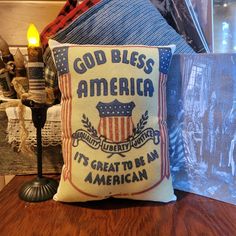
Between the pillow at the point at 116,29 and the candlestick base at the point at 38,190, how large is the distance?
0.94 ft

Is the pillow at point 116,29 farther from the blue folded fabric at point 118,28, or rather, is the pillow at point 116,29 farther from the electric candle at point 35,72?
the electric candle at point 35,72

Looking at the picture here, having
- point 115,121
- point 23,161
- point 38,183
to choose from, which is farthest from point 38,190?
point 115,121

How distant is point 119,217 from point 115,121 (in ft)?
0.74

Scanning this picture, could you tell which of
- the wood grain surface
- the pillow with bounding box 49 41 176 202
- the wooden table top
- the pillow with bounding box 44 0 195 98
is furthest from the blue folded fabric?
the wooden table top

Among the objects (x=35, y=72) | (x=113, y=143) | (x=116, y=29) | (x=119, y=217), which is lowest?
(x=119, y=217)

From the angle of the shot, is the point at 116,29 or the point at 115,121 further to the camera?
the point at 116,29

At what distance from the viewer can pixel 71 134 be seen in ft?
2.32

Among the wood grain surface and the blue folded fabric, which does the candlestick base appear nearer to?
the wood grain surface

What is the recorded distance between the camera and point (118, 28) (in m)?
0.82

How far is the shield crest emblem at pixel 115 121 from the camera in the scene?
0.69m

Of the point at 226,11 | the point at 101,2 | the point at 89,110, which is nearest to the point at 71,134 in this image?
the point at 89,110

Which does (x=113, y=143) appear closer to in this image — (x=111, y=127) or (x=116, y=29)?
(x=111, y=127)

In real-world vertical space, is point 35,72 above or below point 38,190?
above

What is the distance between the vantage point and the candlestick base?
0.74 m
